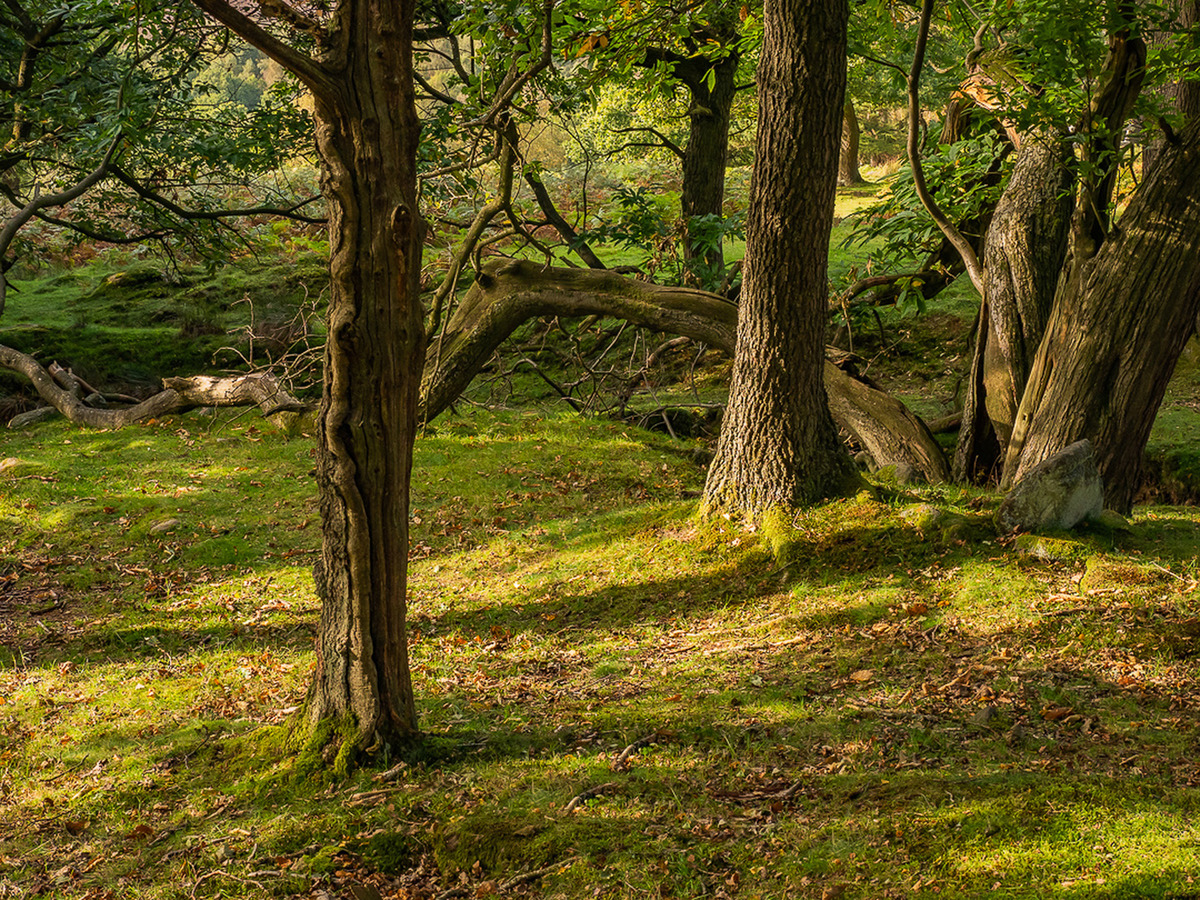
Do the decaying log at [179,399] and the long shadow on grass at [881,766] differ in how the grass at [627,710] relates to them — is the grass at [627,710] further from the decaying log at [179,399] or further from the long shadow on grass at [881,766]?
the decaying log at [179,399]

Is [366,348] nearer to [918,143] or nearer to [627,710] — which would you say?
[627,710]

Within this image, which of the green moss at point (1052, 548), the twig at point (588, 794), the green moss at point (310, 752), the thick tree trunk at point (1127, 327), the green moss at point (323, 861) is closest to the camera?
the green moss at point (323, 861)

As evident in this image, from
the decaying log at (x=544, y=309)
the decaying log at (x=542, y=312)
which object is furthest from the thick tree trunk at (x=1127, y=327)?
the decaying log at (x=544, y=309)

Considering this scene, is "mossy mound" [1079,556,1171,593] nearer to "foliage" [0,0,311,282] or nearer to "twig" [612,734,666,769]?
"twig" [612,734,666,769]

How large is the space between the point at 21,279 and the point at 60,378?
9.61m

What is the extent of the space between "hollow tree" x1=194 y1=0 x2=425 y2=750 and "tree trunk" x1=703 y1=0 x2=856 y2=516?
305 centimetres

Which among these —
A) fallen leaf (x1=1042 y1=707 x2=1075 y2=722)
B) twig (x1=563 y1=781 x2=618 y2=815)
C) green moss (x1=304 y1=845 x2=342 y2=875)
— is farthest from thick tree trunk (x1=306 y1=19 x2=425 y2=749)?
fallen leaf (x1=1042 y1=707 x2=1075 y2=722)

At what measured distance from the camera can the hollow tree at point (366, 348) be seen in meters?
3.64

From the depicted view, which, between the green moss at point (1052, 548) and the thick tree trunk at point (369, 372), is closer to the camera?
→ the thick tree trunk at point (369, 372)

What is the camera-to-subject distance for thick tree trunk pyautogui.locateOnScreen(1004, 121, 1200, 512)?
6293mm

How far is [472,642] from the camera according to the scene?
20.1 ft

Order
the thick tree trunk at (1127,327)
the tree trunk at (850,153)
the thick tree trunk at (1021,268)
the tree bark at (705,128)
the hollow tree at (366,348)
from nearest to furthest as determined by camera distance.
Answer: the hollow tree at (366,348), the thick tree trunk at (1127,327), the thick tree trunk at (1021,268), the tree bark at (705,128), the tree trunk at (850,153)

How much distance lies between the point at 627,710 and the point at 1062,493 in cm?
325

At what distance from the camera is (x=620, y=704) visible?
4922 mm
